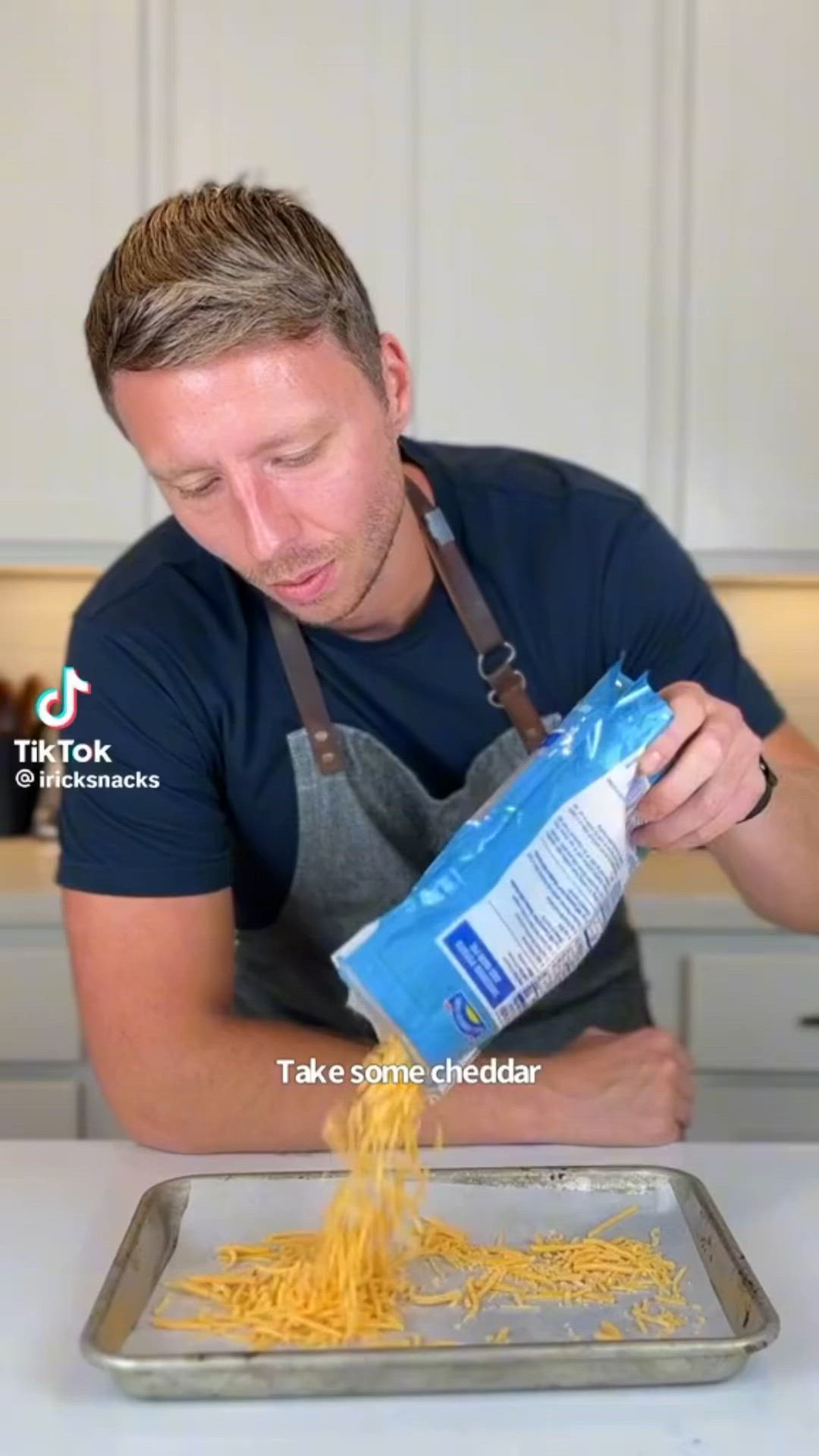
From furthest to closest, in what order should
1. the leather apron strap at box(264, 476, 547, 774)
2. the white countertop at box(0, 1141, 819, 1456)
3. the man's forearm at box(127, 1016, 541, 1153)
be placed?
the leather apron strap at box(264, 476, 547, 774) < the man's forearm at box(127, 1016, 541, 1153) < the white countertop at box(0, 1141, 819, 1456)

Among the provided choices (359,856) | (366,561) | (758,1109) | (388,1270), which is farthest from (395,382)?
(758,1109)

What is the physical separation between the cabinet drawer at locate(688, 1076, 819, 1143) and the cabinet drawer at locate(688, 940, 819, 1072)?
1.6 inches

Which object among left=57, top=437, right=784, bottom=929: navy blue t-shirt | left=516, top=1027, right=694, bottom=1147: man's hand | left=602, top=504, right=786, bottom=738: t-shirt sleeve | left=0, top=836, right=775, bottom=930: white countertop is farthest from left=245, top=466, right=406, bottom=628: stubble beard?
left=0, top=836, right=775, bottom=930: white countertop

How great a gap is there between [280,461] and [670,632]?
398 mm

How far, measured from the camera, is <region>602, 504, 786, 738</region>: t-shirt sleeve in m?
1.29

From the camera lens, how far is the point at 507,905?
85cm

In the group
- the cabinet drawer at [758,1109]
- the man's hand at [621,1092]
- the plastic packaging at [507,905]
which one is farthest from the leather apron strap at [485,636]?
the cabinet drawer at [758,1109]

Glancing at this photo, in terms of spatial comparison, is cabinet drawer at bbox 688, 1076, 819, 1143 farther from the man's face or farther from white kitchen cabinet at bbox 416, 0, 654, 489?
the man's face

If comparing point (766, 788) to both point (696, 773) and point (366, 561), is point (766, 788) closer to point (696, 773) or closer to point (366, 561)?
point (696, 773)

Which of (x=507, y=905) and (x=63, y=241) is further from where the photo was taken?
(x=63, y=241)

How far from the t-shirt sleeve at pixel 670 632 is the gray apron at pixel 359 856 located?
0.09 metres

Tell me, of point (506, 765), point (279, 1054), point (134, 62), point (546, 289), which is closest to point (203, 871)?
point (279, 1054)

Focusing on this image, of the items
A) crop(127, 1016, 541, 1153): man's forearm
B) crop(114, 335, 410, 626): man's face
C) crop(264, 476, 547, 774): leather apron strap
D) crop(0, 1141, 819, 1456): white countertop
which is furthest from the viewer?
crop(264, 476, 547, 774): leather apron strap

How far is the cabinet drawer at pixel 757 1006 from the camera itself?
81.4 inches
